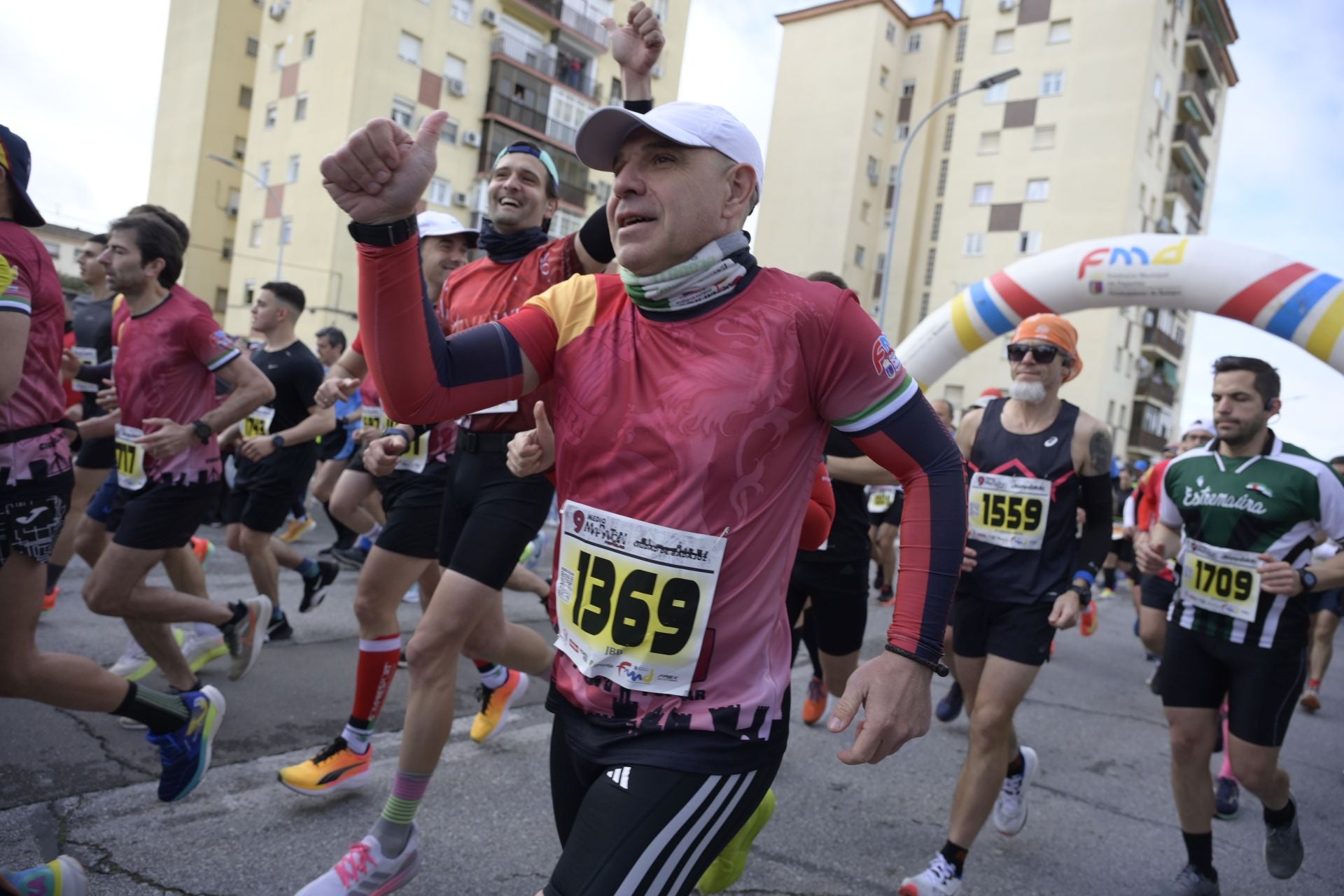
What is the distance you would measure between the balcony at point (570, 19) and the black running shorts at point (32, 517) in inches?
1444

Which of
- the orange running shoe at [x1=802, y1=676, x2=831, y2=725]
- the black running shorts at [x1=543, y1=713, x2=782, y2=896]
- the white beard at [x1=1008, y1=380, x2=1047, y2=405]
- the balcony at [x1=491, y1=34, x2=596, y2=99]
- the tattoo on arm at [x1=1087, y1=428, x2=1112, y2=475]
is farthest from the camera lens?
the balcony at [x1=491, y1=34, x2=596, y2=99]

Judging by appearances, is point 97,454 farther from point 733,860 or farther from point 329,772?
point 733,860

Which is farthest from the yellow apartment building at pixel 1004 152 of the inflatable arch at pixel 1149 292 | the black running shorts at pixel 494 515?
the black running shorts at pixel 494 515

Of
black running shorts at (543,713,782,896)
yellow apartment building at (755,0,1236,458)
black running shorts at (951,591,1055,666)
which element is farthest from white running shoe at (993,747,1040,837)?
yellow apartment building at (755,0,1236,458)

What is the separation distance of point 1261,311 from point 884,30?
41433 mm

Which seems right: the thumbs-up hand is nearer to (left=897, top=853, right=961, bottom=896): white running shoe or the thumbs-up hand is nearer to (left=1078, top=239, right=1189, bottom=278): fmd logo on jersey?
(left=897, top=853, right=961, bottom=896): white running shoe

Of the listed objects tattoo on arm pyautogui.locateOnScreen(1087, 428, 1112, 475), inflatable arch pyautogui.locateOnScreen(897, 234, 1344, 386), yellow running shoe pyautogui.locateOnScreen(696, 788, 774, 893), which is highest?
inflatable arch pyautogui.locateOnScreen(897, 234, 1344, 386)

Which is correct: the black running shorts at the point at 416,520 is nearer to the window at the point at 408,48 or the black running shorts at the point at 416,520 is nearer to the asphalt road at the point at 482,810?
the asphalt road at the point at 482,810

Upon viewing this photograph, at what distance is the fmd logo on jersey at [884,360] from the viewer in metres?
1.91

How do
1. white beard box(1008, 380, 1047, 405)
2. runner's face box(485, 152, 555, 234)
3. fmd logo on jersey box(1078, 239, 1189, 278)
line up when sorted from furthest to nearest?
fmd logo on jersey box(1078, 239, 1189, 278)
white beard box(1008, 380, 1047, 405)
runner's face box(485, 152, 555, 234)

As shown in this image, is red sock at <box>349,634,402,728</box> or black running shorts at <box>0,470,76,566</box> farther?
red sock at <box>349,634,402,728</box>

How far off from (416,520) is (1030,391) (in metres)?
2.77

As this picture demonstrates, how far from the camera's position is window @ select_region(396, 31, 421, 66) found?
32.1m

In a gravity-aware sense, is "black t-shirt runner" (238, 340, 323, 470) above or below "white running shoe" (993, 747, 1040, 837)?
above
